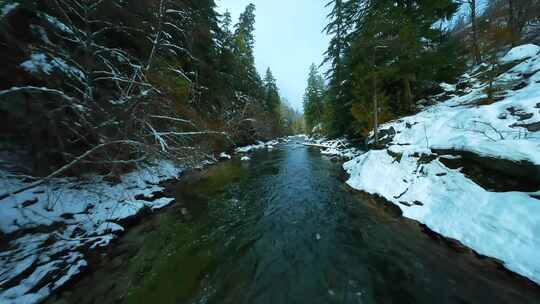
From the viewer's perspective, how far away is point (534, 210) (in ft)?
11.6

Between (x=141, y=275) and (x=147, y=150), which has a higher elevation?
(x=147, y=150)

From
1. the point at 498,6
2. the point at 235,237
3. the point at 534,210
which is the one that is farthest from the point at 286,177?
the point at 498,6

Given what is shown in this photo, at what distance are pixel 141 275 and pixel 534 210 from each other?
25.7 feet

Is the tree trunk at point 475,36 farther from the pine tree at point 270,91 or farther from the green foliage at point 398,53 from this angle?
the pine tree at point 270,91

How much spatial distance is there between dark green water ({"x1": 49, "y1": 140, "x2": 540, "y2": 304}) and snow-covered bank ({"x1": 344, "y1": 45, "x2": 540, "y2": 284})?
47 centimetres

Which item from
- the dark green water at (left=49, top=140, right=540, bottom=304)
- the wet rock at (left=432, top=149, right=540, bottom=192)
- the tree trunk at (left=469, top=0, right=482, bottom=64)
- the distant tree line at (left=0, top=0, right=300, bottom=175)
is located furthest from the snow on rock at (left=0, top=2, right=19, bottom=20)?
the tree trunk at (left=469, top=0, right=482, bottom=64)

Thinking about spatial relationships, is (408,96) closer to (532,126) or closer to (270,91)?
(532,126)

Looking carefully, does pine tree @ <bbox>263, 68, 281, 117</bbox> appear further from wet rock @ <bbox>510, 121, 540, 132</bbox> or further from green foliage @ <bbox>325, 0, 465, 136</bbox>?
wet rock @ <bbox>510, 121, 540, 132</bbox>

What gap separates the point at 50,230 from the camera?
4.44 metres

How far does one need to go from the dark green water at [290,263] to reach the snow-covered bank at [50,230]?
1.45ft

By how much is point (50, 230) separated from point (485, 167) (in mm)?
10719

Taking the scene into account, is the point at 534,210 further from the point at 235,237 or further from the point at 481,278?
the point at 235,237

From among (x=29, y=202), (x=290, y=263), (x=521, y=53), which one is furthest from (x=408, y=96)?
(x=29, y=202)

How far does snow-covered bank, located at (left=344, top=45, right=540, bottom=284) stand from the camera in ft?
11.8
